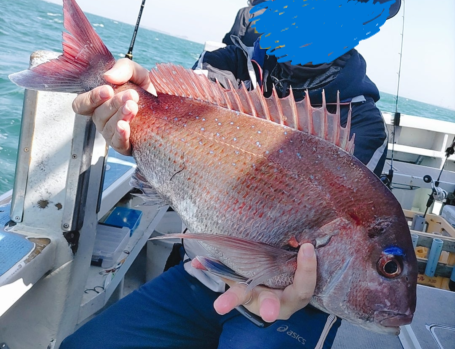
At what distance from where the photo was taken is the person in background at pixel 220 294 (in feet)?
4.46

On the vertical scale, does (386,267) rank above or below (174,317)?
above

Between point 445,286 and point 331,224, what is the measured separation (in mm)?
2850

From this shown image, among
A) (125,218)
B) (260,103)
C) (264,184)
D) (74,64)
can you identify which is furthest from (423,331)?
(74,64)

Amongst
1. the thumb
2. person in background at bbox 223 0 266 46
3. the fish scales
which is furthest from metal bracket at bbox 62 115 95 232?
person in background at bbox 223 0 266 46

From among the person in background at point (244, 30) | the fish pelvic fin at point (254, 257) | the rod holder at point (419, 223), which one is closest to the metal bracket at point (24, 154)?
the fish pelvic fin at point (254, 257)

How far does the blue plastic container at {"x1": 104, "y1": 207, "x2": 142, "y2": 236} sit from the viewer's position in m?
2.53

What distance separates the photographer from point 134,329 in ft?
5.84

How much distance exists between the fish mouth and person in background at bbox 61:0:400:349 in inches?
8.0

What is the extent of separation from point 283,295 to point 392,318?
32cm

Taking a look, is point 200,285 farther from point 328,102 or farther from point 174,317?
point 328,102

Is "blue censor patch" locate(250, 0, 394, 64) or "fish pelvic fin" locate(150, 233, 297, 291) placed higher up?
"blue censor patch" locate(250, 0, 394, 64)

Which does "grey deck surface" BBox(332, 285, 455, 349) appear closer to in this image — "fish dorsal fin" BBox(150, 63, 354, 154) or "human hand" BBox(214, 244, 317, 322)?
"human hand" BBox(214, 244, 317, 322)

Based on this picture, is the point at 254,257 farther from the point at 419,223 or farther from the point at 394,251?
the point at 419,223

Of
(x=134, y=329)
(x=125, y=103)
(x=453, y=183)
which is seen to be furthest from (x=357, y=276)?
(x=453, y=183)
